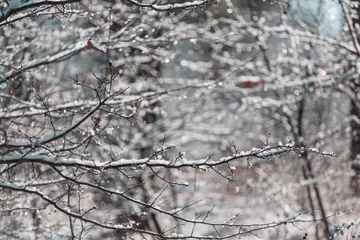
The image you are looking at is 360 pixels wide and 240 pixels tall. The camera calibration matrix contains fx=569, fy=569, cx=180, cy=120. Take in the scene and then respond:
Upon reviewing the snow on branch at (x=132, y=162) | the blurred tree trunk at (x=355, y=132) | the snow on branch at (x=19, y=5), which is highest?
the blurred tree trunk at (x=355, y=132)

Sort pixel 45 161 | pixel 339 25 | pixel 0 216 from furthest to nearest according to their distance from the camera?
pixel 339 25 < pixel 0 216 < pixel 45 161

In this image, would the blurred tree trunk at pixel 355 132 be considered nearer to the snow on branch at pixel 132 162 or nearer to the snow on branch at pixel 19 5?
the snow on branch at pixel 132 162

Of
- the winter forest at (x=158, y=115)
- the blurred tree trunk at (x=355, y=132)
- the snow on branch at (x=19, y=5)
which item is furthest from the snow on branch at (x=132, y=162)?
the blurred tree trunk at (x=355, y=132)

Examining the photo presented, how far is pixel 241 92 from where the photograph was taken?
427 inches

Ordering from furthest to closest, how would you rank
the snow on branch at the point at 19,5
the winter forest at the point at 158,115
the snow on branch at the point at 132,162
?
the winter forest at the point at 158,115 → the snow on branch at the point at 132,162 → the snow on branch at the point at 19,5

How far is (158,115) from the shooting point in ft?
39.5

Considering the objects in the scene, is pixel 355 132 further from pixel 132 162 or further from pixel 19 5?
pixel 19 5

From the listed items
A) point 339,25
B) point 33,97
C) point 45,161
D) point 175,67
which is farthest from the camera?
point 175,67

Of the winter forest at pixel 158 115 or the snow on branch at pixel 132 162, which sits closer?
the snow on branch at pixel 132 162

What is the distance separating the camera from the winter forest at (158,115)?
15.5 feet

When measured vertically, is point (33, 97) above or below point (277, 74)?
below

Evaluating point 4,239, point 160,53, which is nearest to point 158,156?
point 4,239

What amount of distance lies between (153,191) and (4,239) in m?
4.83

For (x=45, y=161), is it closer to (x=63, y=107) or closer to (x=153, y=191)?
(x=63, y=107)
